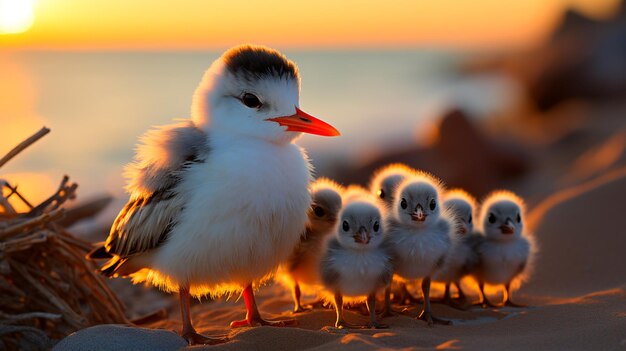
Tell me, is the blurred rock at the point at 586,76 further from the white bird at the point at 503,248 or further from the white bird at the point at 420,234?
the white bird at the point at 420,234

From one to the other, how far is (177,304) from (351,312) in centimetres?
234

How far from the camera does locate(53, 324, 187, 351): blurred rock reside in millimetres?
4469

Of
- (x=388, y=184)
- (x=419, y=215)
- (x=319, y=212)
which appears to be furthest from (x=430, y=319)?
(x=388, y=184)

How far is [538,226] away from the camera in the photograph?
7.18m

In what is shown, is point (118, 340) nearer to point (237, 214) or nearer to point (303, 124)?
point (237, 214)

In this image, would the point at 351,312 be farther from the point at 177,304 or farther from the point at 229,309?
the point at 177,304

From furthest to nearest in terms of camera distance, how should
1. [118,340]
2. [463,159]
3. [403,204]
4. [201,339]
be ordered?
[463,159] < [403,204] < [201,339] < [118,340]

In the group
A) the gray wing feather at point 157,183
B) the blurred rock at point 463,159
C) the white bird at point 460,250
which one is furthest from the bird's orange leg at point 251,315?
the blurred rock at point 463,159

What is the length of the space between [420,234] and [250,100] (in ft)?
4.30

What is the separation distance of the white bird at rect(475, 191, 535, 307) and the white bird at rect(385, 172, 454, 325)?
1.21ft

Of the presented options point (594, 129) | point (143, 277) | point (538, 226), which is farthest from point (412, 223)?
point (594, 129)

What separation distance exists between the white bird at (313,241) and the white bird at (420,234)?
42 cm

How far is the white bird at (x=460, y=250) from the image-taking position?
5.33m

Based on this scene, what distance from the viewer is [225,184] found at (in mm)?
4535
